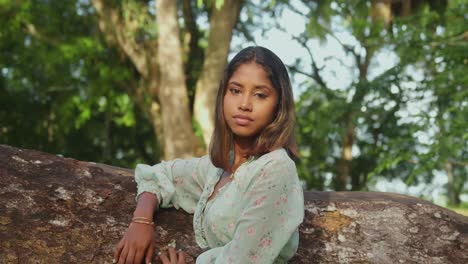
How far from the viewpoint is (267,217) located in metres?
2.38

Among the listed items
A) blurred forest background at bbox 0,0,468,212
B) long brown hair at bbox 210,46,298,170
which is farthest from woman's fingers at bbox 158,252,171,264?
blurred forest background at bbox 0,0,468,212

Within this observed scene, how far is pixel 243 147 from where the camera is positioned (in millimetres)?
2719

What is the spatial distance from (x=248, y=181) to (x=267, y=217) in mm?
181

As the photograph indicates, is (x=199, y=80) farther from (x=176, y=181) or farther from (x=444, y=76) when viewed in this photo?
(x=176, y=181)

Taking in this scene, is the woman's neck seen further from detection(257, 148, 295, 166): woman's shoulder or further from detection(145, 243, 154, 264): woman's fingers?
detection(145, 243, 154, 264): woman's fingers

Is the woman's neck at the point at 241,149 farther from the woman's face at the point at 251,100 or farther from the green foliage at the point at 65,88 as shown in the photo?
the green foliage at the point at 65,88

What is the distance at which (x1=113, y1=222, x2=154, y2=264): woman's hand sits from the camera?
2.84m

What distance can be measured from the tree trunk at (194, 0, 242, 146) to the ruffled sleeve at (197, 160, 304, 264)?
8.18 m

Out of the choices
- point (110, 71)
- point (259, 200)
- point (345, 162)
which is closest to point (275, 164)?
point (259, 200)

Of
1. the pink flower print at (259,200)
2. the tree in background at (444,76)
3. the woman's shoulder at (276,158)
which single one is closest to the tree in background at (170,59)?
the tree in background at (444,76)

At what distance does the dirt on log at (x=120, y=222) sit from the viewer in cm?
307

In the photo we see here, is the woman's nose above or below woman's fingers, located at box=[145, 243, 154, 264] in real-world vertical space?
above

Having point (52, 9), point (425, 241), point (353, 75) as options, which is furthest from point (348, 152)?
point (425, 241)

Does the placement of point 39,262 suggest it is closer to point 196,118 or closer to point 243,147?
point 243,147
